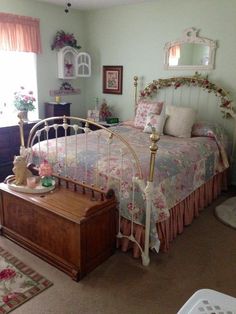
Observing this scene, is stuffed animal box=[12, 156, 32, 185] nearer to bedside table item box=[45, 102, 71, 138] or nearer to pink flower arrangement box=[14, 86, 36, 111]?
pink flower arrangement box=[14, 86, 36, 111]

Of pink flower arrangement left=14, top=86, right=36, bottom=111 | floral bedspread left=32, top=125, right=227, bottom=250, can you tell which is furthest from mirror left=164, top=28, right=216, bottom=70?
pink flower arrangement left=14, top=86, right=36, bottom=111

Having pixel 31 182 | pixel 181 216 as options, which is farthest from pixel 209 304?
pixel 31 182

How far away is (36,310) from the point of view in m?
1.84

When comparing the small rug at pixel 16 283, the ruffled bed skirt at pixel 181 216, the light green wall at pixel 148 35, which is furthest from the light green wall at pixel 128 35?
the small rug at pixel 16 283

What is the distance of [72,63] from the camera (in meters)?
4.75

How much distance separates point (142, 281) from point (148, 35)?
3.45 m

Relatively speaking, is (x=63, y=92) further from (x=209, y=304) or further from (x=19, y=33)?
(x=209, y=304)

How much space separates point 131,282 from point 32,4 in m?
3.93

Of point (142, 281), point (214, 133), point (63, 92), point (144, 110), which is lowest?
point (142, 281)

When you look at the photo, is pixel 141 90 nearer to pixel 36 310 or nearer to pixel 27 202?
pixel 27 202

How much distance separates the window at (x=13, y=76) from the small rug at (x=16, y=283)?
236cm

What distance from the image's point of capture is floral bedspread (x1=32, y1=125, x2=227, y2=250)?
2.28 m

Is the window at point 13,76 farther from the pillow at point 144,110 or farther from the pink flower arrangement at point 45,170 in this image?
the pink flower arrangement at point 45,170

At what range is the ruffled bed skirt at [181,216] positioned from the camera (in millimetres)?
2369
